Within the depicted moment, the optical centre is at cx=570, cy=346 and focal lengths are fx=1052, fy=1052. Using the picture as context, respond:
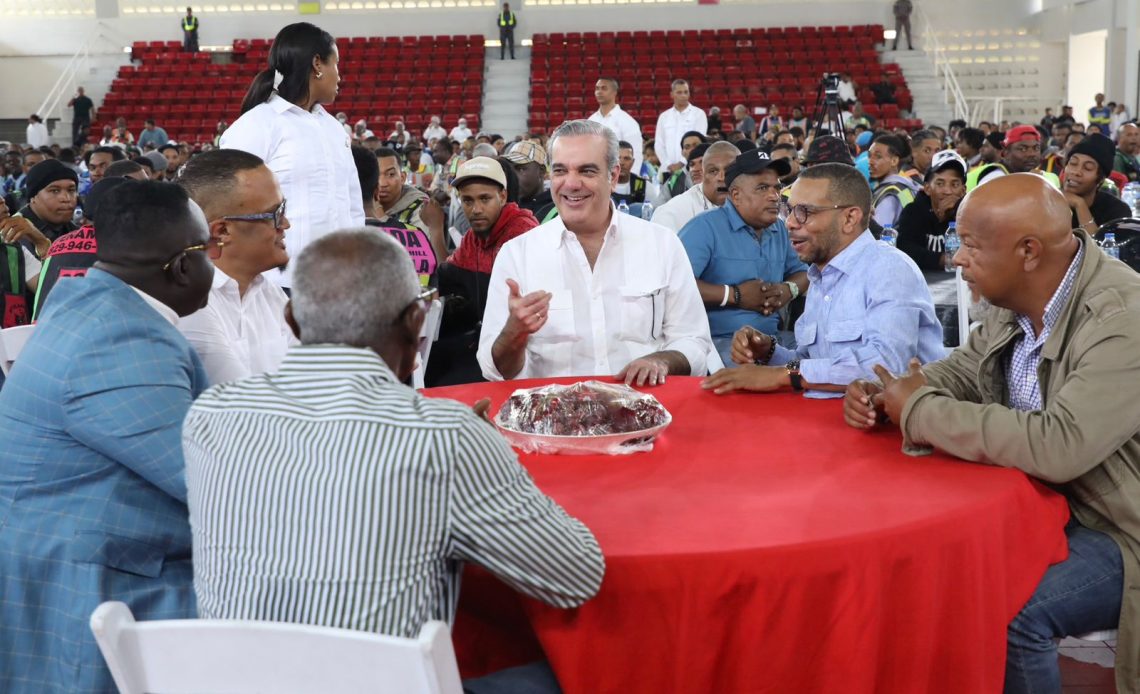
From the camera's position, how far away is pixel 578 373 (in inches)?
Result: 116

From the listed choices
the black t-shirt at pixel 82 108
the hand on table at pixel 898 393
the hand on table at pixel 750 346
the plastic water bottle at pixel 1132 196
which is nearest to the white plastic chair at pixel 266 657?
the hand on table at pixel 898 393

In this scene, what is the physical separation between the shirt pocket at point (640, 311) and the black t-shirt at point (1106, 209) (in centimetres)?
282

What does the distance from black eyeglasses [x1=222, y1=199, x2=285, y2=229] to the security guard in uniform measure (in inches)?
711

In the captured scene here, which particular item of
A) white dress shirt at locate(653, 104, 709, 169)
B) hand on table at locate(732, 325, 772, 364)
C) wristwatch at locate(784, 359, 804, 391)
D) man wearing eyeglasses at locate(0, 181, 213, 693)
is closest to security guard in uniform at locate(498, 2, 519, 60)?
white dress shirt at locate(653, 104, 709, 169)

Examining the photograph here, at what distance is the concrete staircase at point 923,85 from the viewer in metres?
17.8

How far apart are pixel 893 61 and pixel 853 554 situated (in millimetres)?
19181

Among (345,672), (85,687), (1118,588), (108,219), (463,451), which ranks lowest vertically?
(85,687)

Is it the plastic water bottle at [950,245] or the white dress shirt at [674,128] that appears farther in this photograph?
the white dress shirt at [674,128]

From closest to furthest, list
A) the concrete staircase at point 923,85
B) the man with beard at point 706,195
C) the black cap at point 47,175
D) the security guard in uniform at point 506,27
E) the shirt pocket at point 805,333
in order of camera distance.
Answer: the shirt pocket at point 805,333 → the black cap at point 47,175 → the man with beard at point 706,195 → the concrete staircase at point 923,85 → the security guard in uniform at point 506,27

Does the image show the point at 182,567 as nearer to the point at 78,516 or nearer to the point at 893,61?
the point at 78,516

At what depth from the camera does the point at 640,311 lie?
2.99 metres

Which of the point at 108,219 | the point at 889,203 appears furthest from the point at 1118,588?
the point at 889,203

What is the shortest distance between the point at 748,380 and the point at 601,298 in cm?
67

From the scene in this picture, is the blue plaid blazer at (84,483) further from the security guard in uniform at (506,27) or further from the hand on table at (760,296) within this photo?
the security guard in uniform at (506,27)
